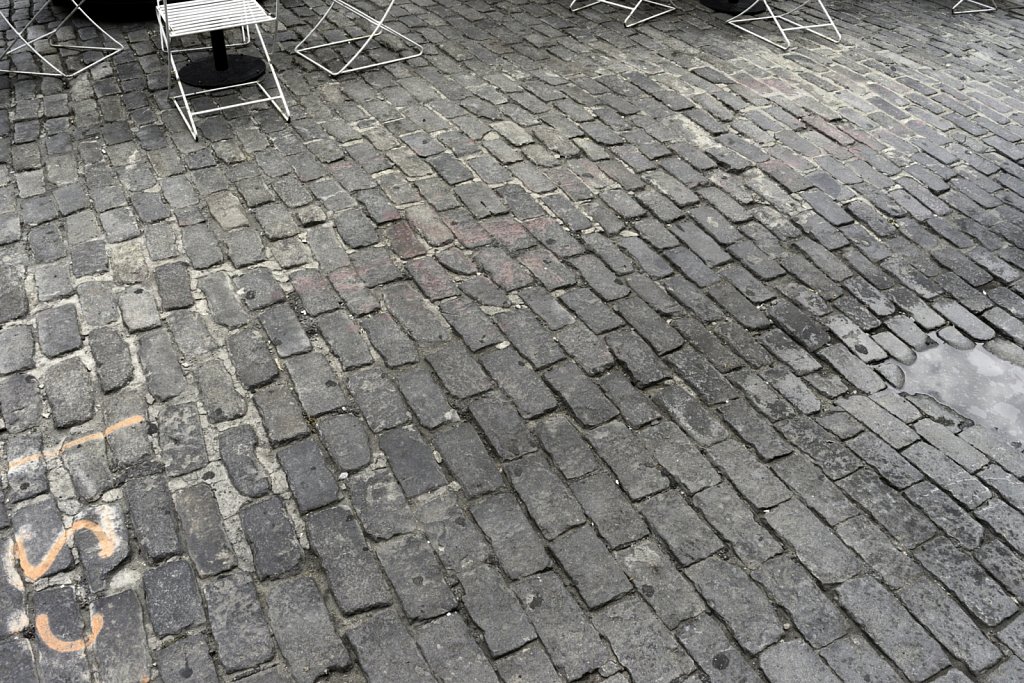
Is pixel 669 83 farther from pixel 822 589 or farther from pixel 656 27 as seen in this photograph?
pixel 822 589

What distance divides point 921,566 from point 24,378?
375 cm

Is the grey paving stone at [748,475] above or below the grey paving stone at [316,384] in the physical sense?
above

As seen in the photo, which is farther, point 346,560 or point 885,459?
point 885,459

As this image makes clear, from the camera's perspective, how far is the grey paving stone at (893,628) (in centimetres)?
273

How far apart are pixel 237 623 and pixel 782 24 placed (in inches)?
278

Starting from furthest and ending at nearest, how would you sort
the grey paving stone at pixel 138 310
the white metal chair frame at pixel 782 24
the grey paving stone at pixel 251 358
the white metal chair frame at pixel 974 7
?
the white metal chair frame at pixel 974 7 → the white metal chair frame at pixel 782 24 → the grey paving stone at pixel 138 310 → the grey paving stone at pixel 251 358

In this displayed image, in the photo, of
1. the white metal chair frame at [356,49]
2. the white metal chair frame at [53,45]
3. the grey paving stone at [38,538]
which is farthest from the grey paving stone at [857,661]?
the white metal chair frame at [53,45]

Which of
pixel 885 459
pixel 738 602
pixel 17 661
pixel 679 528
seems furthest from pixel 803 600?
pixel 17 661

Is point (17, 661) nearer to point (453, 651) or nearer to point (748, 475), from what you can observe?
point (453, 651)

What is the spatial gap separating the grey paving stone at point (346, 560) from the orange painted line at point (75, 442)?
0.93 meters

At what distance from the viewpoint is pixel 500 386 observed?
3.65 m

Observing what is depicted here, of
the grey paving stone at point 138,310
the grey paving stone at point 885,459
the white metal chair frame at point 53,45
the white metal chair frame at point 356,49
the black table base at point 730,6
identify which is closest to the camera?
the grey paving stone at point 885,459

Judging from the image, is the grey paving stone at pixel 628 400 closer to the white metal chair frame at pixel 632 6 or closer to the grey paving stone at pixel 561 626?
the grey paving stone at pixel 561 626

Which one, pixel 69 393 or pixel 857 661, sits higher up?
pixel 857 661
